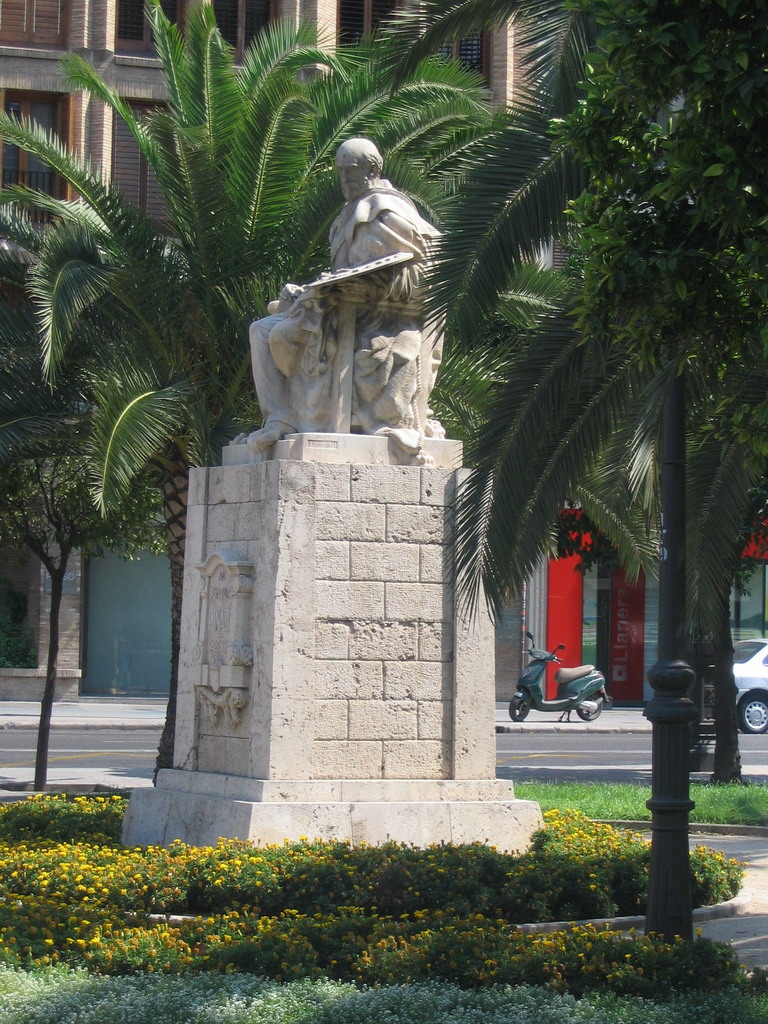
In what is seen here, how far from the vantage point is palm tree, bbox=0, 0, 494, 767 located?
1404 centimetres

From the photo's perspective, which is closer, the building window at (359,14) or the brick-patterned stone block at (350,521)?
the brick-patterned stone block at (350,521)

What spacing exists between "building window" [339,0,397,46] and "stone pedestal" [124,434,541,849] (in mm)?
23129

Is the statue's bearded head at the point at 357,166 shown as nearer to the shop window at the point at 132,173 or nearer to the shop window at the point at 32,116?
the shop window at the point at 132,173

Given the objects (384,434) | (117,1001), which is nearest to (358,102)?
(384,434)

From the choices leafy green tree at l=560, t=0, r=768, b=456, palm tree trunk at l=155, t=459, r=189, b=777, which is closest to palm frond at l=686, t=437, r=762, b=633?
leafy green tree at l=560, t=0, r=768, b=456

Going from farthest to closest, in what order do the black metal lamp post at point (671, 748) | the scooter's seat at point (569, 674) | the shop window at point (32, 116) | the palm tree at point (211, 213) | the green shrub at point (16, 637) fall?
the green shrub at point (16, 637) < the shop window at point (32, 116) < the scooter's seat at point (569, 674) < the palm tree at point (211, 213) < the black metal lamp post at point (671, 748)

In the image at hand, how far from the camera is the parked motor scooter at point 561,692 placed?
92.5 ft

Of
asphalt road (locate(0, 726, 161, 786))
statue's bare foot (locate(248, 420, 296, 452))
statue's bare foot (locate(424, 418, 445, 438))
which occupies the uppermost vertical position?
statue's bare foot (locate(424, 418, 445, 438))

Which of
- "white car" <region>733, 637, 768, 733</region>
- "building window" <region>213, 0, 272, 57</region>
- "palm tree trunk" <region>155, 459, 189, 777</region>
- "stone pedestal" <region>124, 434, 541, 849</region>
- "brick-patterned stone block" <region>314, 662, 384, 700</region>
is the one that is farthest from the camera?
"building window" <region>213, 0, 272, 57</region>

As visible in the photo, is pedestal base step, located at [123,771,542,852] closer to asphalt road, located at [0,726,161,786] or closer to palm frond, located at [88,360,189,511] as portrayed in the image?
palm frond, located at [88,360,189,511]

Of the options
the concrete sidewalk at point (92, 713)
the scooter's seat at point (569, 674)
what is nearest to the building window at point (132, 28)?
the concrete sidewalk at point (92, 713)

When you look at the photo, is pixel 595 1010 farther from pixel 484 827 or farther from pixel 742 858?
pixel 742 858

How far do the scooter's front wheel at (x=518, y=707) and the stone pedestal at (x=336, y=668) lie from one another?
17.7 metres

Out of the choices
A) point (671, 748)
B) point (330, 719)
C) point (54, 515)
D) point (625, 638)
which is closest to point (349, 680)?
point (330, 719)
